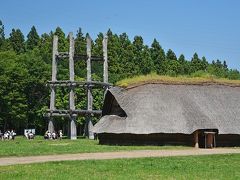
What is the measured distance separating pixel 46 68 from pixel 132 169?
61575mm

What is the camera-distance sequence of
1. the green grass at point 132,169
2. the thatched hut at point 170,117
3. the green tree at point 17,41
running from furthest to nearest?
the green tree at point 17,41 < the thatched hut at point 170,117 < the green grass at point 132,169

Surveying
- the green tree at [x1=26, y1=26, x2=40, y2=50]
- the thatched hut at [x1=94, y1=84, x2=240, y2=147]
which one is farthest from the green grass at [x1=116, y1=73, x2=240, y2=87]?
the green tree at [x1=26, y1=26, x2=40, y2=50]

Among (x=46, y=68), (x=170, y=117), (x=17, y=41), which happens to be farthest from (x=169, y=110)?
(x=17, y=41)

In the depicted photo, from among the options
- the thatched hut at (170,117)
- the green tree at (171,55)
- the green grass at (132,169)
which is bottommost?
the green grass at (132,169)

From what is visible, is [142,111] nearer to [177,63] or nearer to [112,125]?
[112,125]

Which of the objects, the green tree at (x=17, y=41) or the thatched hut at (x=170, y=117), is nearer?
the thatched hut at (x=170, y=117)

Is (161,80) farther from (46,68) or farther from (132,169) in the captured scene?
(46,68)

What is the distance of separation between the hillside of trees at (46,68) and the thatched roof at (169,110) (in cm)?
1740

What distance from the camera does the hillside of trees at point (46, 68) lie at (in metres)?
78.8

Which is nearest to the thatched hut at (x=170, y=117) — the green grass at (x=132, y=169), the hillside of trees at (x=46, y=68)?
the green grass at (x=132, y=169)

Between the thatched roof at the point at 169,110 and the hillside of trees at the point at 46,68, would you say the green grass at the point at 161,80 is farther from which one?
the hillside of trees at the point at 46,68

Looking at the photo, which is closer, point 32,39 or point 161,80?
point 161,80

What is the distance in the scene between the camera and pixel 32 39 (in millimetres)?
107625

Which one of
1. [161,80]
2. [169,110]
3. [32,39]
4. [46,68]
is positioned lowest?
[169,110]
